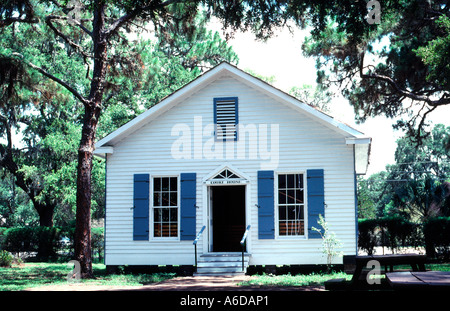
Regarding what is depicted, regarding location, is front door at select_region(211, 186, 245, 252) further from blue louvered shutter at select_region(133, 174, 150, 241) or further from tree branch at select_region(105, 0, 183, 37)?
tree branch at select_region(105, 0, 183, 37)

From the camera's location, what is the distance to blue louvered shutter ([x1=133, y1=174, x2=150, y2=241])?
15078 millimetres

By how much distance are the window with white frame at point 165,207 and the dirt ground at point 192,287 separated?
7.02 ft

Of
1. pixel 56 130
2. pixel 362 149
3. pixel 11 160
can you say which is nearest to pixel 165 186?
pixel 362 149

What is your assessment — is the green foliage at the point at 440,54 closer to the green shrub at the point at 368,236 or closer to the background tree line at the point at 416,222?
the background tree line at the point at 416,222

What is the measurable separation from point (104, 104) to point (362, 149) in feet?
60.1

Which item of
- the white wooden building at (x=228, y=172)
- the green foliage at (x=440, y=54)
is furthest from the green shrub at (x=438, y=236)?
the green foliage at (x=440, y=54)

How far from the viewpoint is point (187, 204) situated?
1502 cm

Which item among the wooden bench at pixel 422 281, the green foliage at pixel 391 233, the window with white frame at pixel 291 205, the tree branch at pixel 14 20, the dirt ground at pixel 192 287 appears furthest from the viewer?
the green foliage at pixel 391 233

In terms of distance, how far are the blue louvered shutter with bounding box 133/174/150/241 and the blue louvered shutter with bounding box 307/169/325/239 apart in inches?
183

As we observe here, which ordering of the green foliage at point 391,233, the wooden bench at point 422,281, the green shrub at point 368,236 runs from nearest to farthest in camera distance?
the wooden bench at point 422,281, the green foliage at point 391,233, the green shrub at point 368,236

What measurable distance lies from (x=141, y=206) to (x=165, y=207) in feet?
2.29

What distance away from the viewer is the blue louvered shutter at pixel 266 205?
47.6ft

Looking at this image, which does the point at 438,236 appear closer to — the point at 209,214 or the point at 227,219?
the point at 227,219

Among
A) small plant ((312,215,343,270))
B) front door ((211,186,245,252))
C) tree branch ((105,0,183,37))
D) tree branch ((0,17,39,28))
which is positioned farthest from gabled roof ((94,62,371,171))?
tree branch ((0,17,39,28))
